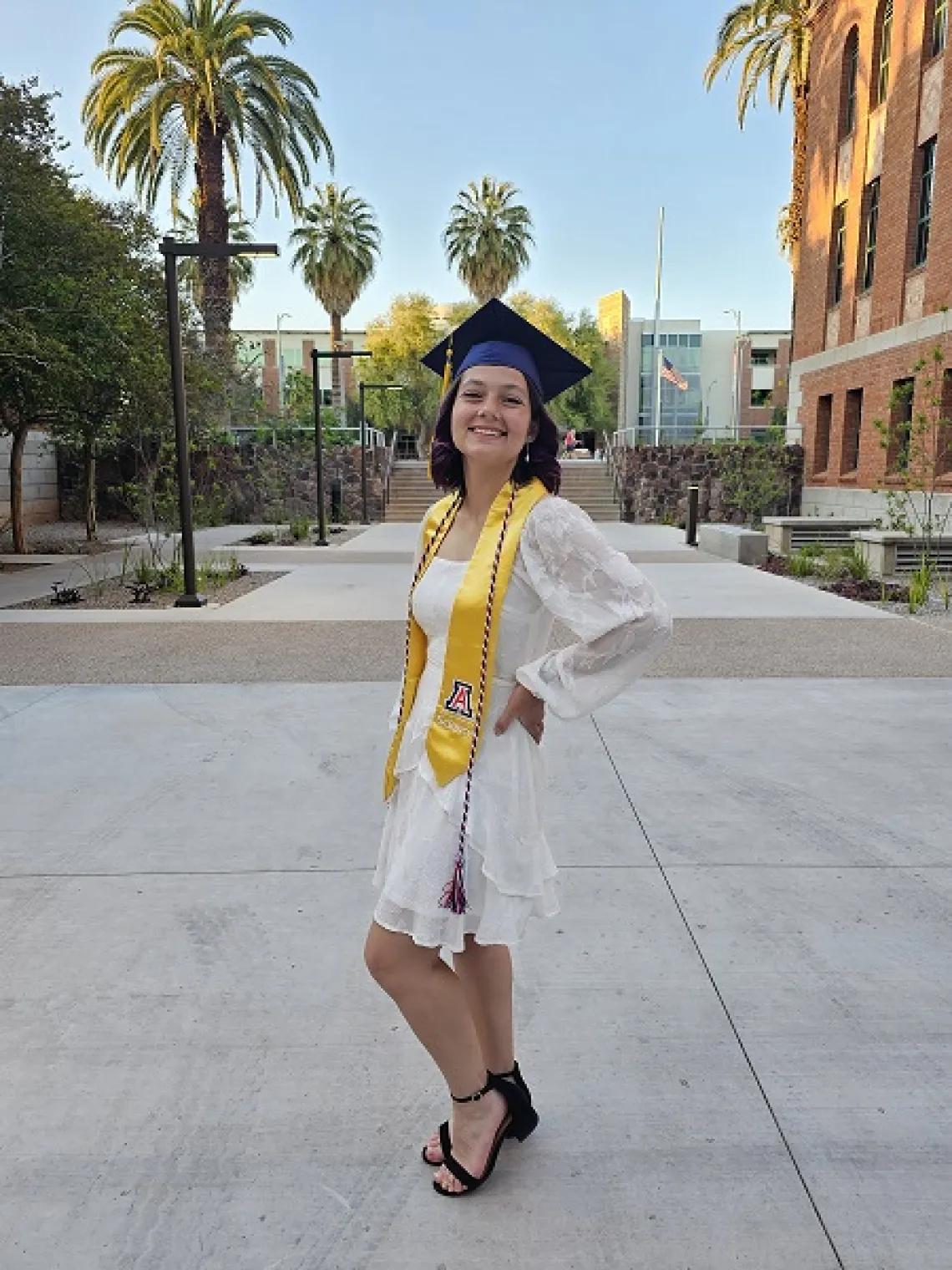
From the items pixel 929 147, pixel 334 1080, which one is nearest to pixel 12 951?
A: pixel 334 1080

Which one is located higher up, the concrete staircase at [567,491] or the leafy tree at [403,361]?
the leafy tree at [403,361]

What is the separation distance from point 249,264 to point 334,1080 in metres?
47.1

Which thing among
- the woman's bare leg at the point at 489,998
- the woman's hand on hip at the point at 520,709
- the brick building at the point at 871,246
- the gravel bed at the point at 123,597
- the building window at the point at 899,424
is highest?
the brick building at the point at 871,246

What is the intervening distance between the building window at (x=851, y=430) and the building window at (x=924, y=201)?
3.50 m

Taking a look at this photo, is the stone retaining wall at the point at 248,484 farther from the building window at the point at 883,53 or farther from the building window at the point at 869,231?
the building window at the point at 883,53

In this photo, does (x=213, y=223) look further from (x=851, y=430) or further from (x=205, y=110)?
(x=851, y=430)

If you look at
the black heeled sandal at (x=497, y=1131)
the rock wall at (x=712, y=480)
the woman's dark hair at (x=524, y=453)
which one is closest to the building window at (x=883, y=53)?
the rock wall at (x=712, y=480)

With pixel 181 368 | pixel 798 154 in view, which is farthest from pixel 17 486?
pixel 798 154

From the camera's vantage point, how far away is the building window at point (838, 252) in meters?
20.9

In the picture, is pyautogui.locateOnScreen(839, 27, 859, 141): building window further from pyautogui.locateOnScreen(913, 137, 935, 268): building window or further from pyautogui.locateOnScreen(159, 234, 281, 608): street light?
pyautogui.locateOnScreen(159, 234, 281, 608): street light

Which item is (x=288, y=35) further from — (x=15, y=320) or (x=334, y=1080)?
(x=334, y=1080)

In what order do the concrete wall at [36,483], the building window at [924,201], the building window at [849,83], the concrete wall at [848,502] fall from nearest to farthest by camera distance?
the concrete wall at [848,502] → the building window at [924,201] → the building window at [849,83] → the concrete wall at [36,483]

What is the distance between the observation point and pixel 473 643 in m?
1.90

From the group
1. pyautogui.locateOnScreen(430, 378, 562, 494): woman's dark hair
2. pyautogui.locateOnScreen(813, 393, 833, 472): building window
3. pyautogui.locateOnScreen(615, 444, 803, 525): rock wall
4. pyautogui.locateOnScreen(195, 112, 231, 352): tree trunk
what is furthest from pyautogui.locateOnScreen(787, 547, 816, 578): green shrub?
pyautogui.locateOnScreen(195, 112, 231, 352): tree trunk
